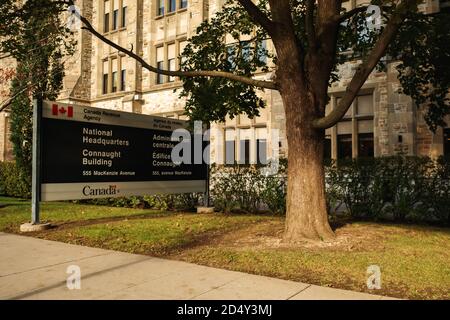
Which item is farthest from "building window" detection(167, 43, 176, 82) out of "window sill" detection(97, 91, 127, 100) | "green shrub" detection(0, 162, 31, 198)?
"green shrub" detection(0, 162, 31, 198)

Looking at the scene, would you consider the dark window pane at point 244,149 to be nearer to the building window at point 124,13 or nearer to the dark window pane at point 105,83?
the dark window pane at point 105,83

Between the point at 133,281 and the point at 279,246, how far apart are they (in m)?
2.78

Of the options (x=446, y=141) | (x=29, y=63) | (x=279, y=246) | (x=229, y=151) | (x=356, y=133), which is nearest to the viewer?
(x=279, y=246)

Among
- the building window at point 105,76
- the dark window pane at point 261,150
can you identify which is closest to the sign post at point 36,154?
the dark window pane at point 261,150

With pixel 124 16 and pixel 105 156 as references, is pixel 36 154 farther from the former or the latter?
pixel 124 16

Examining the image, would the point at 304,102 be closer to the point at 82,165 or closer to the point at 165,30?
the point at 82,165

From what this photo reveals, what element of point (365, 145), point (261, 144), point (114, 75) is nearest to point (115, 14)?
point (114, 75)

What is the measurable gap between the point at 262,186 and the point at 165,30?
1494 centimetres

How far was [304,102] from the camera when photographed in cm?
721

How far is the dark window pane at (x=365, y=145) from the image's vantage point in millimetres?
15531

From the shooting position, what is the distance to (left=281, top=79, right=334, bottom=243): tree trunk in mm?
7102

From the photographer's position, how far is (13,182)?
19.3 m

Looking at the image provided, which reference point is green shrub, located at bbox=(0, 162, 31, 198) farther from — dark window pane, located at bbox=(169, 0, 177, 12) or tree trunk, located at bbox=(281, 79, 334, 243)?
tree trunk, located at bbox=(281, 79, 334, 243)
